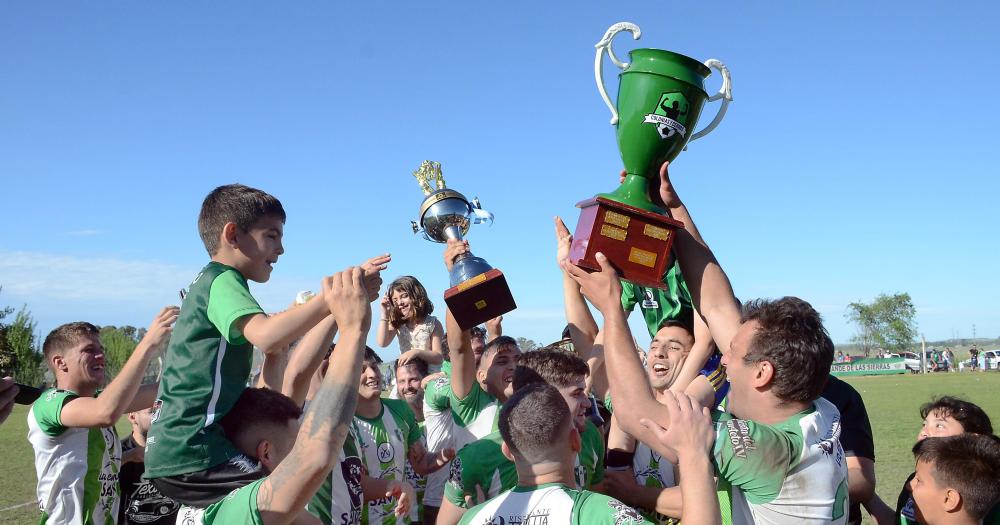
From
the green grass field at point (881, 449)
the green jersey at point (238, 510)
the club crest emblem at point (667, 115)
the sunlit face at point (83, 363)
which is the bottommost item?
the green grass field at point (881, 449)

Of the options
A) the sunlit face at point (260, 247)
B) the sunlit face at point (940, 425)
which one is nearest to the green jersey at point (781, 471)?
the sunlit face at point (260, 247)

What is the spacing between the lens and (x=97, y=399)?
13.7 ft

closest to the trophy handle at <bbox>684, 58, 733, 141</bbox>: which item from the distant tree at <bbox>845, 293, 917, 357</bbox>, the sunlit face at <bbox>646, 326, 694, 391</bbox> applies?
the sunlit face at <bbox>646, 326, 694, 391</bbox>

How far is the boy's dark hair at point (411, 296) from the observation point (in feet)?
24.9

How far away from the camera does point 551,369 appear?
426cm

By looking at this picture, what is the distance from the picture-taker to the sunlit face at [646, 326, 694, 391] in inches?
183

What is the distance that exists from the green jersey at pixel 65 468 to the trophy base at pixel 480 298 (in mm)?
2220

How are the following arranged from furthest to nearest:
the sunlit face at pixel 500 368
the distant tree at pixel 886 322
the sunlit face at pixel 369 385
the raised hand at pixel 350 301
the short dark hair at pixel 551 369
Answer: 1. the distant tree at pixel 886 322
2. the sunlit face at pixel 500 368
3. the sunlit face at pixel 369 385
4. the short dark hair at pixel 551 369
5. the raised hand at pixel 350 301

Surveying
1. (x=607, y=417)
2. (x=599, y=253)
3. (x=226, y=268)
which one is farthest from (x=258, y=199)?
(x=607, y=417)

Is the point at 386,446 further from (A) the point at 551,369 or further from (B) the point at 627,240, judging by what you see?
(B) the point at 627,240

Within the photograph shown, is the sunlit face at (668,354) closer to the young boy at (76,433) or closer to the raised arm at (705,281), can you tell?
the raised arm at (705,281)

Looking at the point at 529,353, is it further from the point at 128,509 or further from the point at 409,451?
the point at 128,509

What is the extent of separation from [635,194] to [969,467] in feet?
6.34

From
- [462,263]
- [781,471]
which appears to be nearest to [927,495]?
[781,471]
